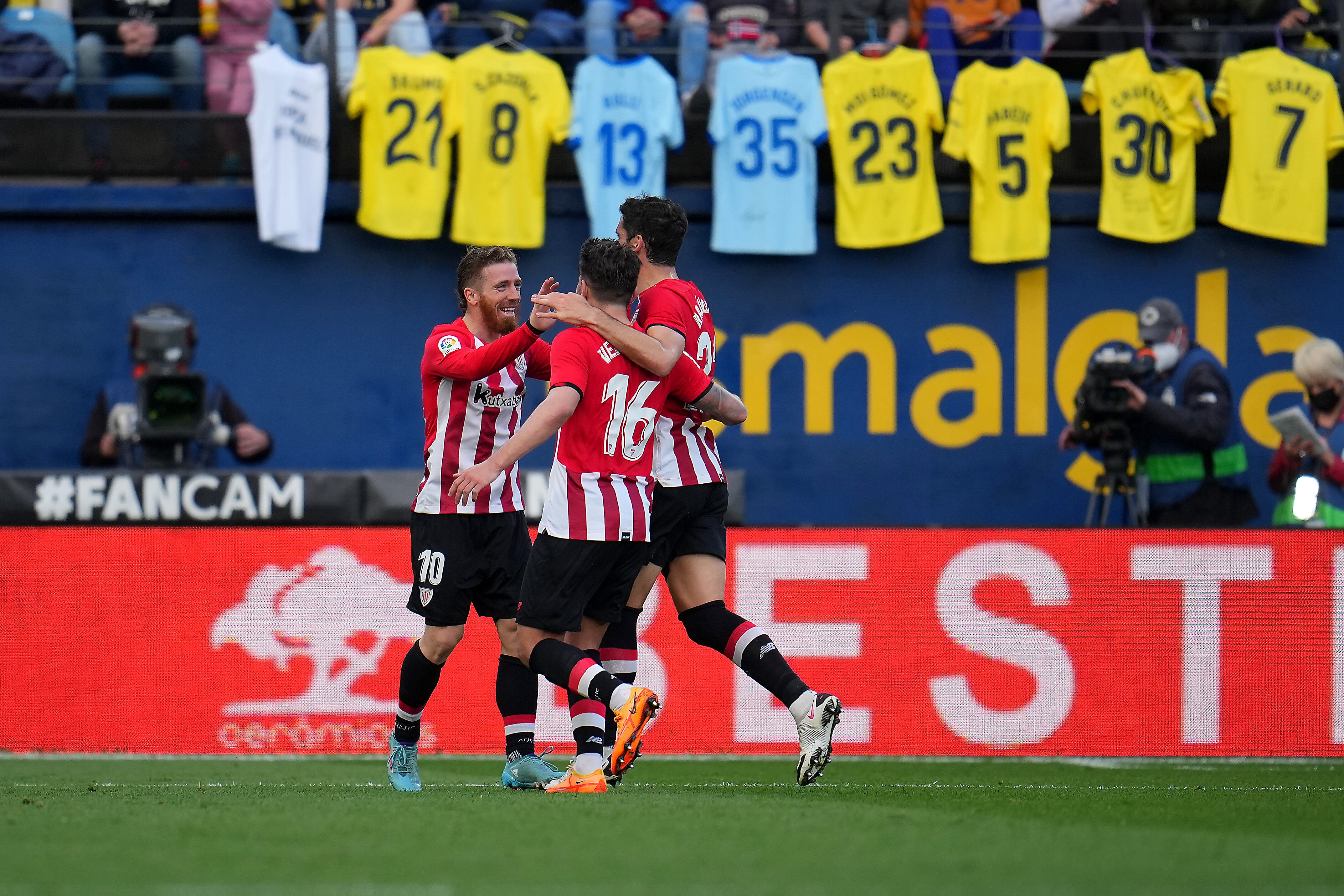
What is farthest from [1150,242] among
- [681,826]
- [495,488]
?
[681,826]

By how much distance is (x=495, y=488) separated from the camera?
5.66 m

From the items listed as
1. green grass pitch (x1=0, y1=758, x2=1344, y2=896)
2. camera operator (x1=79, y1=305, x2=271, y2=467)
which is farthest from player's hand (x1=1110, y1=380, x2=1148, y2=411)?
camera operator (x1=79, y1=305, x2=271, y2=467)

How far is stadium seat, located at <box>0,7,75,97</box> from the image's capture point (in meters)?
11.1

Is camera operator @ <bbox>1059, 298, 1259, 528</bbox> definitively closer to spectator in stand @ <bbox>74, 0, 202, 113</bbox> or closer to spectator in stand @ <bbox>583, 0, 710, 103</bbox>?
spectator in stand @ <bbox>583, 0, 710, 103</bbox>

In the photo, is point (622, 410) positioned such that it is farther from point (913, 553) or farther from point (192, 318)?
point (192, 318)

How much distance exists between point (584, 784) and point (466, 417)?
4.31 feet

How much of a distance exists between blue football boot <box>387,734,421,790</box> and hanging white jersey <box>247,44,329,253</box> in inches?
235

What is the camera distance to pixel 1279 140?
11.2m

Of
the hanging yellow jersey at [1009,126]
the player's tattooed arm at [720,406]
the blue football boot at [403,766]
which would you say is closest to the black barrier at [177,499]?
the blue football boot at [403,766]

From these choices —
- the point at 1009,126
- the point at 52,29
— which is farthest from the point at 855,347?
the point at 52,29

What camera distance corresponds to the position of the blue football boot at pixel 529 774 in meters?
5.63

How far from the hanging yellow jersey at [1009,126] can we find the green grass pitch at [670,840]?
598 cm

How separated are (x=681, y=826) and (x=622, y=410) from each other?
4.90 ft

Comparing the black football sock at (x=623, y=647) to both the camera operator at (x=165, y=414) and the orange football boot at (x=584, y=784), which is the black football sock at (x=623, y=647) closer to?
the orange football boot at (x=584, y=784)
